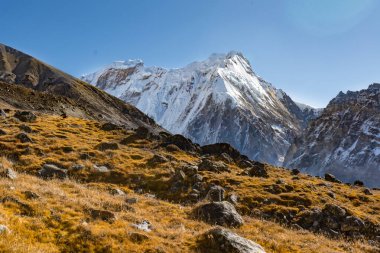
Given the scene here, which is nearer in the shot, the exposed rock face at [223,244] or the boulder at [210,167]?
the exposed rock face at [223,244]

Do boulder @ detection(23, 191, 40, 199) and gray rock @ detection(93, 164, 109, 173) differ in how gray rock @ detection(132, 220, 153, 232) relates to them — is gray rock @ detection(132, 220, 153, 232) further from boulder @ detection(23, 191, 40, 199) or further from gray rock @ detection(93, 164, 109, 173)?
gray rock @ detection(93, 164, 109, 173)

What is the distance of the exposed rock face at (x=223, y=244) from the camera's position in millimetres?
16508

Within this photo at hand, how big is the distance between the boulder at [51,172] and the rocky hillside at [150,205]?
70 mm

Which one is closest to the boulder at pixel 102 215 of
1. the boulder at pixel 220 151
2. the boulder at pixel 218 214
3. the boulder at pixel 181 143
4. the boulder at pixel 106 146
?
the boulder at pixel 218 214

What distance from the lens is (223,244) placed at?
16.7 m

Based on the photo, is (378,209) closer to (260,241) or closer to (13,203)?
(260,241)

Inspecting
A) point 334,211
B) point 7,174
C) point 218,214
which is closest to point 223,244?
point 218,214

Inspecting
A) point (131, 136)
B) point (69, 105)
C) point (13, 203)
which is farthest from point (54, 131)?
point (69, 105)

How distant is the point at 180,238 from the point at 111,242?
124 inches

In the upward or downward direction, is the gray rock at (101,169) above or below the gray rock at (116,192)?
above

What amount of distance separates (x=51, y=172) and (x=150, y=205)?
9.28m

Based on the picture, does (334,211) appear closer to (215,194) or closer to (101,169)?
(215,194)

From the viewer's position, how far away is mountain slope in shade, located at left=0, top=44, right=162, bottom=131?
99312mm

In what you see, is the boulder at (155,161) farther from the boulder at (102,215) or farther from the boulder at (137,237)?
the boulder at (137,237)
